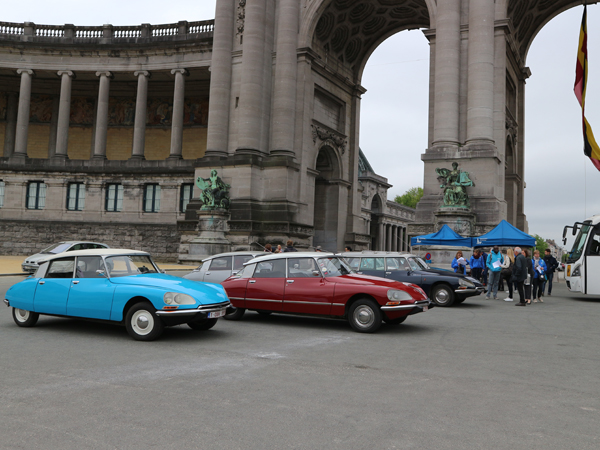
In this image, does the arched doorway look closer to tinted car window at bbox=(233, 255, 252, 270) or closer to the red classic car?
tinted car window at bbox=(233, 255, 252, 270)

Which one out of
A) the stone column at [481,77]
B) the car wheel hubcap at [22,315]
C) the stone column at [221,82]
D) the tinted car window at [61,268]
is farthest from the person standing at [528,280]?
the stone column at [221,82]

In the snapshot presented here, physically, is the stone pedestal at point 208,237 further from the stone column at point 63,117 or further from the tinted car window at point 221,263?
the stone column at point 63,117

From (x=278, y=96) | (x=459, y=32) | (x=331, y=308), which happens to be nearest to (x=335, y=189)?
(x=278, y=96)

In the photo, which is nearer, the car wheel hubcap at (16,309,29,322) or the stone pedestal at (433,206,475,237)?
the car wheel hubcap at (16,309,29,322)

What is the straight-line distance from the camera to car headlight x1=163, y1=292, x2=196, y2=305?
8758 mm

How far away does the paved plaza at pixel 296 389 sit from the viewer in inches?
179

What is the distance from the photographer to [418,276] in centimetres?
1497

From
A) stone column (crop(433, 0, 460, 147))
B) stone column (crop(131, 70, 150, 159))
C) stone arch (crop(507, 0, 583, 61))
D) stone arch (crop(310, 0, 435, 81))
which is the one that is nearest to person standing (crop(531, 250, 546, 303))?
stone column (crop(433, 0, 460, 147))

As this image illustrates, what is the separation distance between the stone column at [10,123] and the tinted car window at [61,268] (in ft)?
136

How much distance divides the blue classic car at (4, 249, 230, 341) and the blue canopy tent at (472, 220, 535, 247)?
1361 cm

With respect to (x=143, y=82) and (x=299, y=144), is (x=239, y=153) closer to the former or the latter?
(x=299, y=144)

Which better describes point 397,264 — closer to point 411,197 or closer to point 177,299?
point 177,299

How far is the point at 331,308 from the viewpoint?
10.5m

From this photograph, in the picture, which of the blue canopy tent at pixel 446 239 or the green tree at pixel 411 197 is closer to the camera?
the blue canopy tent at pixel 446 239
